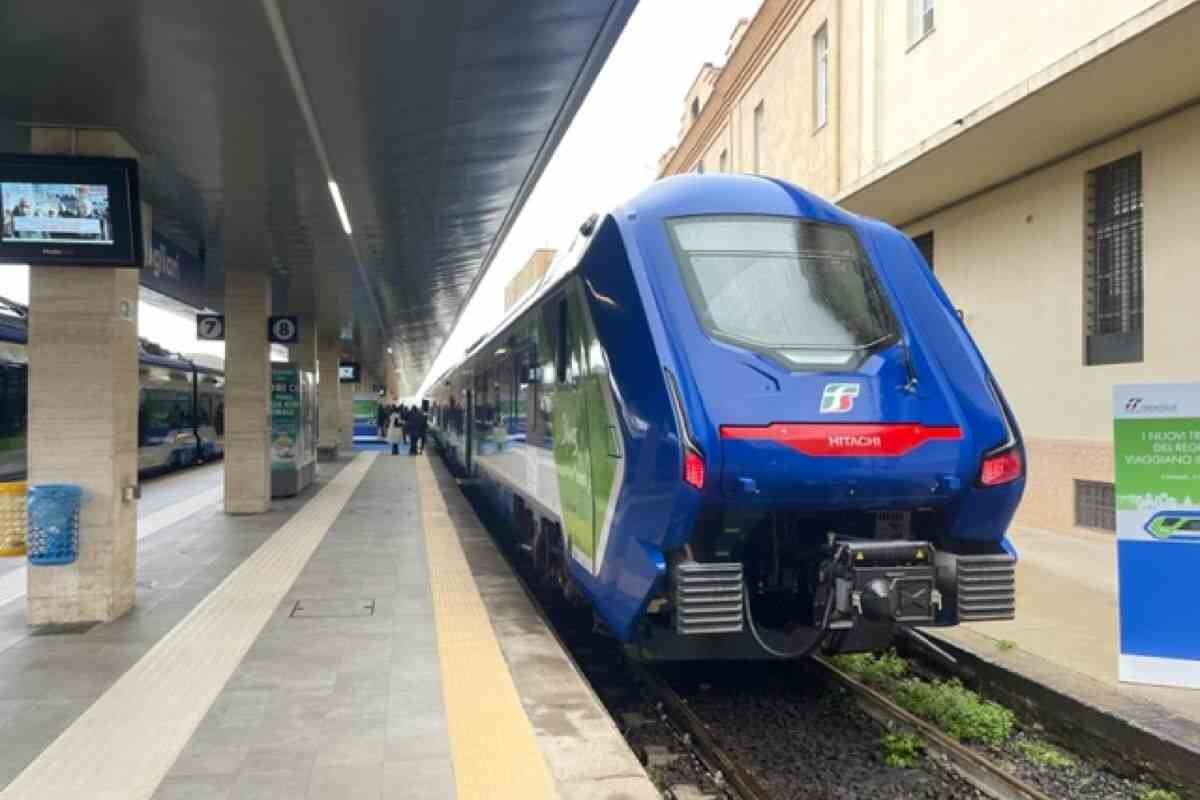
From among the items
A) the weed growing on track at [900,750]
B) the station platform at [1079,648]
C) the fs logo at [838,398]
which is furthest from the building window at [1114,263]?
the fs logo at [838,398]

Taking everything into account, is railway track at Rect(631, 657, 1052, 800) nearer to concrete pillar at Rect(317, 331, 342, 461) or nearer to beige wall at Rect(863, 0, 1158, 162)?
beige wall at Rect(863, 0, 1158, 162)

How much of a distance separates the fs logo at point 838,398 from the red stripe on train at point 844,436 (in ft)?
0.26

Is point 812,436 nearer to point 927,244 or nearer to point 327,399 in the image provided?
point 927,244

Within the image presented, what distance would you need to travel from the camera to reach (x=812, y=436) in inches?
174

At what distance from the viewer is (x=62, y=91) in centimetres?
611

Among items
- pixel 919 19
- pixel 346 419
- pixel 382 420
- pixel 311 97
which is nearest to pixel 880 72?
pixel 919 19

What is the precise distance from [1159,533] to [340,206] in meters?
8.09

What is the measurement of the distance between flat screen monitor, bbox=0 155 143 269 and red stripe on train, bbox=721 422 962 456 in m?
4.87

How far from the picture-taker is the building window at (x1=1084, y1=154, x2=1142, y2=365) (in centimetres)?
993

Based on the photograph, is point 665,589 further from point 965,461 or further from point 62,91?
point 62,91

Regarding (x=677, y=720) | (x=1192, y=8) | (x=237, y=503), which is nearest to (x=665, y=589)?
(x=677, y=720)

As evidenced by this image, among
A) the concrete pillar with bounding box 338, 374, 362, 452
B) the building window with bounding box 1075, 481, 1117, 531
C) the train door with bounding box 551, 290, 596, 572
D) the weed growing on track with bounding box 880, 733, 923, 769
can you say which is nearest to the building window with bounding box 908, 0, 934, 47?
the building window with bounding box 1075, 481, 1117, 531

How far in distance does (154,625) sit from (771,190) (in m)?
5.27

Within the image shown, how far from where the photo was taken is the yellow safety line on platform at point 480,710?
386cm
